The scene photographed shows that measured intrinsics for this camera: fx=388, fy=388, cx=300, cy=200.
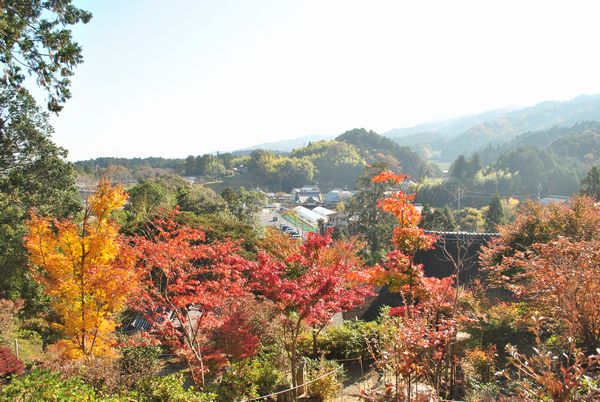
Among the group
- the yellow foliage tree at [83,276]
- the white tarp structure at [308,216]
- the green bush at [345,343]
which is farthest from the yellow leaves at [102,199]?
the white tarp structure at [308,216]

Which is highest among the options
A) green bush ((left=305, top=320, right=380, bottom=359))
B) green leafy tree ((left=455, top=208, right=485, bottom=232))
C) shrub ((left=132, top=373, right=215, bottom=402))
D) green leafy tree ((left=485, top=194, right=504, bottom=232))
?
shrub ((left=132, top=373, right=215, bottom=402))

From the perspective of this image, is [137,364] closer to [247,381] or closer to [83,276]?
[247,381]

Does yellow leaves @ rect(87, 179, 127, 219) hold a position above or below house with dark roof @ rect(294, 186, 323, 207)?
above

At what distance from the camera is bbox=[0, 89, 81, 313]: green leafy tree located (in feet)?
43.6

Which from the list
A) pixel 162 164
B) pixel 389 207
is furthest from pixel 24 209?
pixel 162 164

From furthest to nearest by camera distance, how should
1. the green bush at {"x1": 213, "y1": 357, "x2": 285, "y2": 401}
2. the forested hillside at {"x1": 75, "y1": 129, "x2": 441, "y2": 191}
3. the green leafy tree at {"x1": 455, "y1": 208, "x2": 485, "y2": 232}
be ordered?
the forested hillside at {"x1": 75, "y1": 129, "x2": 441, "y2": 191}
the green leafy tree at {"x1": 455, "y1": 208, "x2": 485, "y2": 232}
the green bush at {"x1": 213, "y1": 357, "x2": 285, "y2": 401}

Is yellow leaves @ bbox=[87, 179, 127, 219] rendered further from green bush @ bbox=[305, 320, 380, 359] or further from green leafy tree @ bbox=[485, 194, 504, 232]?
green leafy tree @ bbox=[485, 194, 504, 232]

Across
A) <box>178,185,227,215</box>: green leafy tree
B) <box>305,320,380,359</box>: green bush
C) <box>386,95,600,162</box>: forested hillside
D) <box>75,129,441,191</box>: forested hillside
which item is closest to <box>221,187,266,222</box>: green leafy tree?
<box>178,185,227,215</box>: green leafy tree

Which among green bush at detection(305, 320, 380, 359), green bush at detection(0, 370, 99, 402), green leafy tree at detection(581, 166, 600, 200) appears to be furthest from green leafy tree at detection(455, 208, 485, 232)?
green bush at detection(0, 370, 99, 402)

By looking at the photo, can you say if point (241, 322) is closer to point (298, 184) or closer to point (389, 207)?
point (389, 207)

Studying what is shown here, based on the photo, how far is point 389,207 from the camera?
8.60m

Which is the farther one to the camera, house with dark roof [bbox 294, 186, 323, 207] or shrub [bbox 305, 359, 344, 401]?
house with dark roof [bbox 294, 186, 323, 207]

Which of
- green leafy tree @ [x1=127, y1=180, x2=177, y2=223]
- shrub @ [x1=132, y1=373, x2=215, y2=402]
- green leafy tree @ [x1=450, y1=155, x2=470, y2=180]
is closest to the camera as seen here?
shrub @ [x1=132, y1=373, x2=215, y2=402]

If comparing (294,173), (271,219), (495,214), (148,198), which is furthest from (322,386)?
(294,173)
